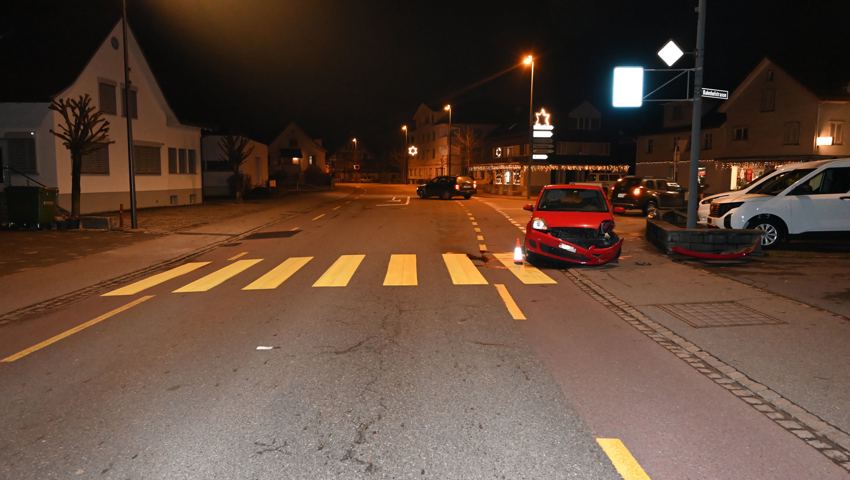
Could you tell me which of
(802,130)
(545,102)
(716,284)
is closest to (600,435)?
(716,284)

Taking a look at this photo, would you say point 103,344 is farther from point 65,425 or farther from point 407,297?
point 407,297

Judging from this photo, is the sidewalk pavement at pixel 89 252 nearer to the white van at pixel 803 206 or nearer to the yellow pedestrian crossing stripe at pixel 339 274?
the yellow pedestrian crossing stripe at pixel 339 274

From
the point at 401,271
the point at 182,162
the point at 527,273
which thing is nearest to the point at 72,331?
the point at 401,271

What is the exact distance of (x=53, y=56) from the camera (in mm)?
25047

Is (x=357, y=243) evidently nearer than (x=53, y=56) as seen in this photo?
Yes

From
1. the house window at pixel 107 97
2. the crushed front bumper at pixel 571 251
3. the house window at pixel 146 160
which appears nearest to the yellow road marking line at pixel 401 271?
the crushed front bumper at pixel 571 251

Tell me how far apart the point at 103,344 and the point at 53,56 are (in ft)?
78.4

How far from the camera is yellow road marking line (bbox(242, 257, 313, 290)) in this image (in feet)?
33.4

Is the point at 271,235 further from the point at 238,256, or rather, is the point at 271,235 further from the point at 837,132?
the point at 837,132

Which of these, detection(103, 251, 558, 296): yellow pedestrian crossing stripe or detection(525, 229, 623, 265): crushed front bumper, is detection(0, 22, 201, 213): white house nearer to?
detection(103, 251, 558, 296): yellow pedestrian crossing stripe

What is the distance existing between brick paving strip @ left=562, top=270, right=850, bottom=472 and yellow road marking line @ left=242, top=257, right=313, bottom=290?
5853 millimetres

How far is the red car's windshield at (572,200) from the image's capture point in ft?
41.3

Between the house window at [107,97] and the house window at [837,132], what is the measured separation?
41.2 metres

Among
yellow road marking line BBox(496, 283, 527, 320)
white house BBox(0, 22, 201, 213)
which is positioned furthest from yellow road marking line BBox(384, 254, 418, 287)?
white house BBox(0, 22, 201, 213)
